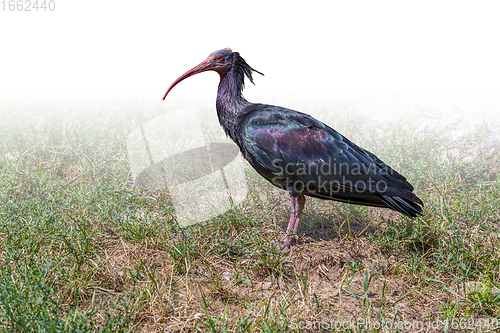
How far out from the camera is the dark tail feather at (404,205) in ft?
11.1

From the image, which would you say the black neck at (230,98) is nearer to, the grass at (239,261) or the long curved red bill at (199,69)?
the long curved red bill at (199,69)

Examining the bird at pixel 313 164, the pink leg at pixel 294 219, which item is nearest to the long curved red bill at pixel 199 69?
the bird at pixel 313 164

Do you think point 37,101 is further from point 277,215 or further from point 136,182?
point 277,215

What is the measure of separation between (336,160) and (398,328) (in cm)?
159

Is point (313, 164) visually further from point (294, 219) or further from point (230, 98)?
point (230, 98)

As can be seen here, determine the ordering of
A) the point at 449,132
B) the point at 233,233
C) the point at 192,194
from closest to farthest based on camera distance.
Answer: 1. the point at 233,233
2. the point at 192,194
3. the point at 449,132

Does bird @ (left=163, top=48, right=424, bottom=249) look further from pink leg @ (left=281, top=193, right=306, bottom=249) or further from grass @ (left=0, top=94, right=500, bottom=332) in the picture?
grass @ (left=0, top=94, right=500, bottom=332)

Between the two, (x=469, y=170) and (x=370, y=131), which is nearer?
(x=469, y=170)

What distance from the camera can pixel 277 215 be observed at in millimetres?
4309

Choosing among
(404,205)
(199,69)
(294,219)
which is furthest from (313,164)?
(199,69)

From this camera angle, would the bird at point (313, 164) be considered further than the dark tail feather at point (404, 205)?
Yes

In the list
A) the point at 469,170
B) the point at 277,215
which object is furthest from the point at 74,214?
the point at 469,170

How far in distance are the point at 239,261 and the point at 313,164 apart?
1.18 meters

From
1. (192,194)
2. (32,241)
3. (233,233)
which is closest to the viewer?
(32,241)
